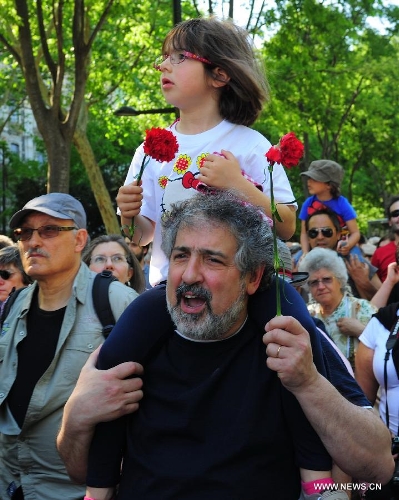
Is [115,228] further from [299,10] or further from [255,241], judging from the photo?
[255,241]

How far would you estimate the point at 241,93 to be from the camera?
409 cm

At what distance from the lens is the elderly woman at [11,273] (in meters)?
7.29

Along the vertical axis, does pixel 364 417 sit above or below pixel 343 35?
below

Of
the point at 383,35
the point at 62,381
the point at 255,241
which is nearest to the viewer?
the point at 255,241

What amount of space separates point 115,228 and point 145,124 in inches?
260

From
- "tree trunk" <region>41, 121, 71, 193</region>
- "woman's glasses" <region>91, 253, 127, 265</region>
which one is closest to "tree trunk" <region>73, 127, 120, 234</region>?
"tree trunk" <region>41, 121, 71, 193</region>

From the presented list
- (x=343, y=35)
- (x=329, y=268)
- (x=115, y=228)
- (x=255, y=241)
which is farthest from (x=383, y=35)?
(x=255, y=241)

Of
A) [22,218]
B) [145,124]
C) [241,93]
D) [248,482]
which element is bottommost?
[248,482]

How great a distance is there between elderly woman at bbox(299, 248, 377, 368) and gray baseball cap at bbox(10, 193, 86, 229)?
280cm

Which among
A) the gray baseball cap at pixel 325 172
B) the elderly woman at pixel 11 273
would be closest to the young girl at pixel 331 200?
the gray baseball cap at pixel 325 172

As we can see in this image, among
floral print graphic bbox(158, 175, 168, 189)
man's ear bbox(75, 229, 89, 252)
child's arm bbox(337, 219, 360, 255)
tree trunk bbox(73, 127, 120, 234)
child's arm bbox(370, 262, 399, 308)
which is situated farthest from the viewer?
tree trunk bbox(73, 127, 120, 234)

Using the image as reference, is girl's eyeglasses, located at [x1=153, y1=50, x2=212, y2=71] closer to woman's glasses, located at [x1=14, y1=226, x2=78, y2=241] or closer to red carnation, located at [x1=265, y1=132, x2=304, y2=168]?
red carnation, located at [x1=265, y1=132, x2=304, y2=168]

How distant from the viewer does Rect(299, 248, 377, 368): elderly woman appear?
745 centimetres

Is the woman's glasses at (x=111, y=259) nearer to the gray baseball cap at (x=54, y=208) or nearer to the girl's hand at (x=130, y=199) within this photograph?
the gray baseball cap at (x=54, y=208)
